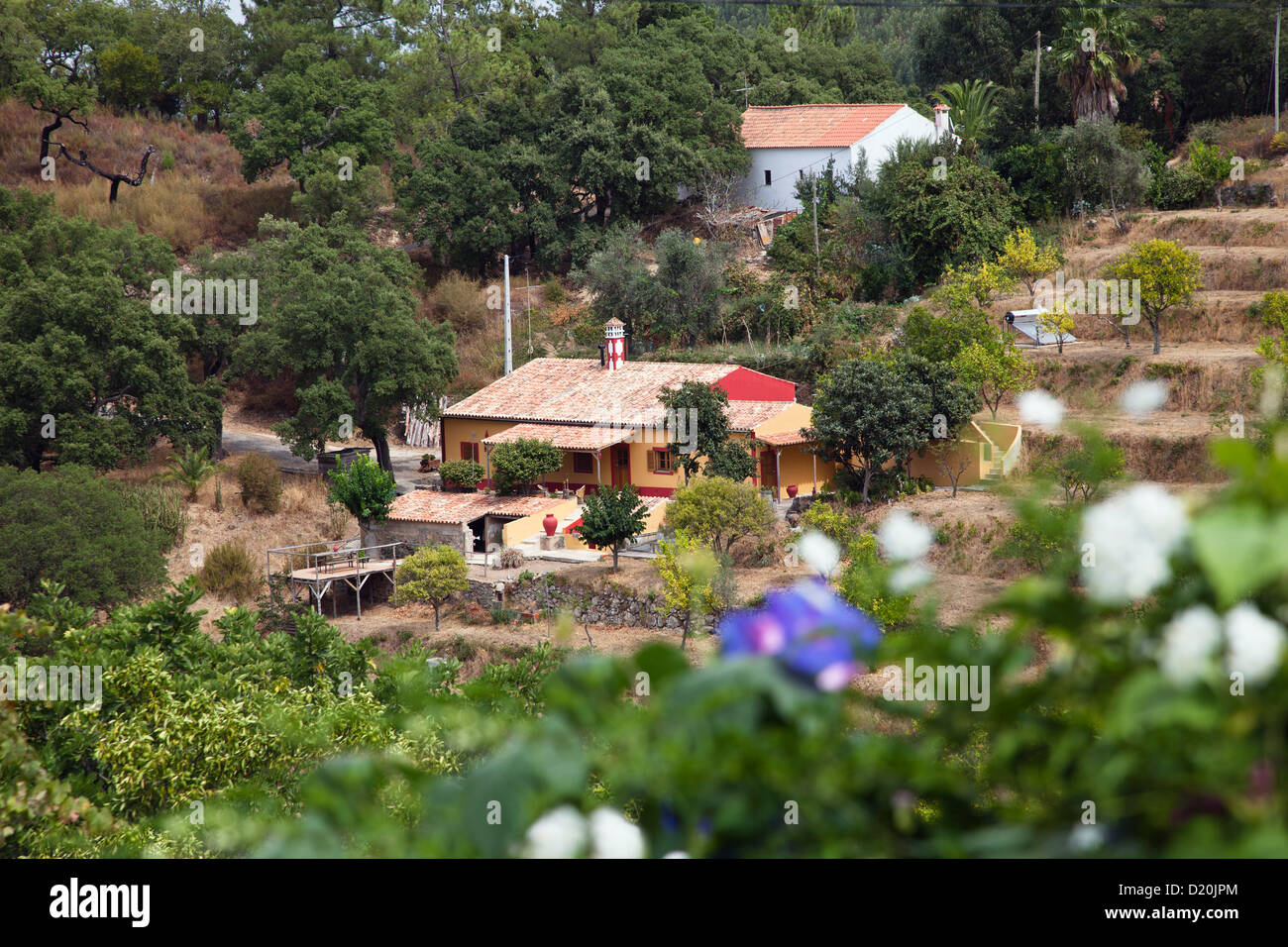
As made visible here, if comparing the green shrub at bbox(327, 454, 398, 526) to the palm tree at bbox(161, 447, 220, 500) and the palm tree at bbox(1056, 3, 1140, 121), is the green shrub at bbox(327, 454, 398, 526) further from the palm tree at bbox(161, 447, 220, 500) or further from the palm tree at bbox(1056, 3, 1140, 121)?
the palm tree at bbox(1056, 3, 1140, 121)

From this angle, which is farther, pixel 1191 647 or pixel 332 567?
pixel 332 567

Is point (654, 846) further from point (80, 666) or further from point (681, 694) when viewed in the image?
point (80, 666)

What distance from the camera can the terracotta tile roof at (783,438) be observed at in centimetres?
2611

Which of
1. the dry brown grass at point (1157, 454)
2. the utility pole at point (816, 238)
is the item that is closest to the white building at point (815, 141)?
the utility pole at point (816, 238)

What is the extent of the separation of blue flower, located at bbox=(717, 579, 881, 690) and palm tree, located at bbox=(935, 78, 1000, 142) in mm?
40997

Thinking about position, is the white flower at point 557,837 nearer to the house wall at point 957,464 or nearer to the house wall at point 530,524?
the house wall at point 530,524

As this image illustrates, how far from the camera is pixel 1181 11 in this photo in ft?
133

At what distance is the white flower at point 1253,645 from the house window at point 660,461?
82.3 ft

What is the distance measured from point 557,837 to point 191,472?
28.8 m

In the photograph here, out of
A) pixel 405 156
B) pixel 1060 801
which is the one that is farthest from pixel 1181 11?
pixel 1060 801

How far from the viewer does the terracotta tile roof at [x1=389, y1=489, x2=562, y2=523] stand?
2570cm

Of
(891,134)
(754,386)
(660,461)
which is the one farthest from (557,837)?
(891,134)

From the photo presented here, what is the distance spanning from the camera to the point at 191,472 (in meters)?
28.2

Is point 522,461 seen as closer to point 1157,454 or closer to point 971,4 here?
point 1157,454
